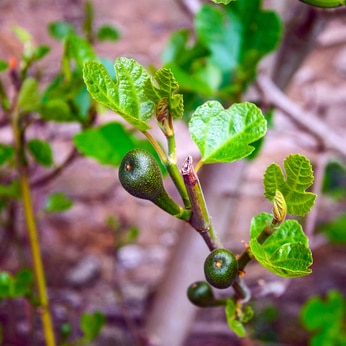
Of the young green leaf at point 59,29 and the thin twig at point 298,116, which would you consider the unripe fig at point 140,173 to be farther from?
the young green leaf at point 59,29

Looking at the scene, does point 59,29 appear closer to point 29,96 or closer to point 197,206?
point 29,96

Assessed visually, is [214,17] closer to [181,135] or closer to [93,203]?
[181,135]

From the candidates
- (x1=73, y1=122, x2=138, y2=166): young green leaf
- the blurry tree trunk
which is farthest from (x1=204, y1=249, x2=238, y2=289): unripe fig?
the blurry tree trunk

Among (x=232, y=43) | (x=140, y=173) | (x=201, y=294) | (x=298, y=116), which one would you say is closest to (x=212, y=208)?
(x=298, y=116)

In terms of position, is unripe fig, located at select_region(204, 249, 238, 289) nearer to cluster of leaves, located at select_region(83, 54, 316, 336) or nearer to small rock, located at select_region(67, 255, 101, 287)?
cluster of leaves, located at select_region(83, 54, 316, 336)

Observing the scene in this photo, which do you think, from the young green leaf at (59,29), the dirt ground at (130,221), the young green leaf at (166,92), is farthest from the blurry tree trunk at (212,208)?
the young green leaf at (166,92)

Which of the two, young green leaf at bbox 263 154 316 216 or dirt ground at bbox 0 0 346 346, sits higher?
young green leaf at bbox 263 154 316 216
